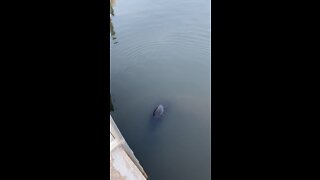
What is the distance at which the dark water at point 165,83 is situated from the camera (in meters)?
4.07

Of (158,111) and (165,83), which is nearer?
(158,111)

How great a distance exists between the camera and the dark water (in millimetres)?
4074

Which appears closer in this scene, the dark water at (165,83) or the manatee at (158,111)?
the dark water at (165,83)

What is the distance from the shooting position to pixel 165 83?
18.3ft

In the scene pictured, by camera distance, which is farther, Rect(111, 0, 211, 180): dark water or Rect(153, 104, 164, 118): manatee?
Rect(153, 104, 164, 118): manatee

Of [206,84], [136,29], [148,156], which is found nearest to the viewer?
[148,156]
